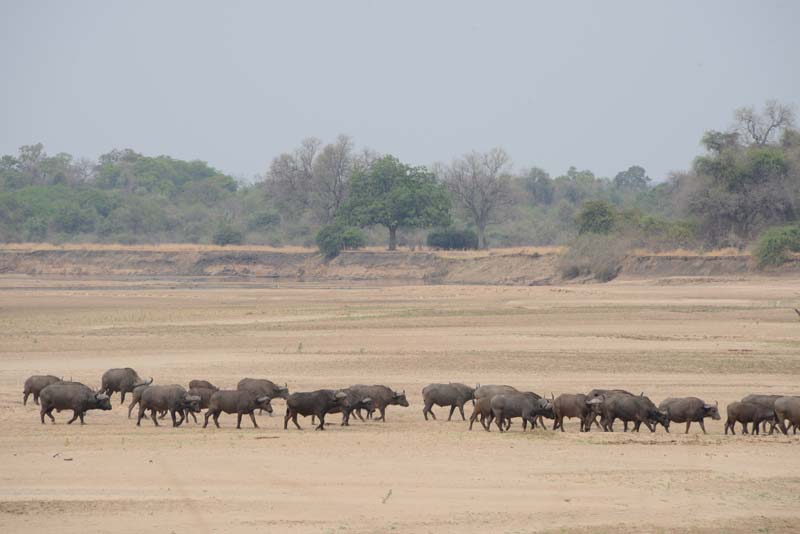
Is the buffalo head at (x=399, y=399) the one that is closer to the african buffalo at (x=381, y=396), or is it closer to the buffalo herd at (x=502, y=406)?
the african buffalo at (x=381, y=396)

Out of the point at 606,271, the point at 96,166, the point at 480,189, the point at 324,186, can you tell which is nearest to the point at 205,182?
the point at 96,166

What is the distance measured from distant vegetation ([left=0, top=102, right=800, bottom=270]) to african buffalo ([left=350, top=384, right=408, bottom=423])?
43303mm

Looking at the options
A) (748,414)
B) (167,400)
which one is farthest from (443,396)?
(748,414)

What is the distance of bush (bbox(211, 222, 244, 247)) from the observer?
108 m

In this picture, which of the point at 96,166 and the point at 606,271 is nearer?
the point at 606,271

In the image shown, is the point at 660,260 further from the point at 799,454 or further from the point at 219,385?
the point at 799,454

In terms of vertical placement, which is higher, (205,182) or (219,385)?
(205,182)

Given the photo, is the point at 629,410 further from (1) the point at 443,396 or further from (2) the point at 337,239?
(2) the point at 337,239

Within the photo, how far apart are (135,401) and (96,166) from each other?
555 ft

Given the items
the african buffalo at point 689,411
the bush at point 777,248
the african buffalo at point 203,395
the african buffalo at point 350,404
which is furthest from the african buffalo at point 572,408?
the bush at point 777,248

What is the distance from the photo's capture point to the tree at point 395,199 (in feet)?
304

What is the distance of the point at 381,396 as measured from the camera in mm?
20234

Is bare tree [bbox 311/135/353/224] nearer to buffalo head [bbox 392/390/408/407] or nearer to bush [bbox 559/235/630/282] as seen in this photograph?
bush [bbox 559/235/630/282]

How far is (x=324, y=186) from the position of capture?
370 feet
